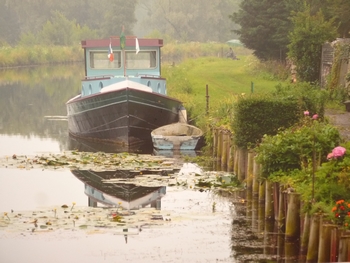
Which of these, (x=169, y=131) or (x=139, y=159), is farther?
(x=169, y=131)

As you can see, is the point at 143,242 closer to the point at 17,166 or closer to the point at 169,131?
the point at 17,166

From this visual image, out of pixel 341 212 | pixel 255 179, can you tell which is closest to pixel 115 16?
pixel 255 179

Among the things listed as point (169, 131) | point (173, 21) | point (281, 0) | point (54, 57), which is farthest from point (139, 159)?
point (173, 21)

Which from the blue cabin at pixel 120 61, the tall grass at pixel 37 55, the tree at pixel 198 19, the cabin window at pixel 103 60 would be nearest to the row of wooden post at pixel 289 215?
the blue cabin at pixel 120 61

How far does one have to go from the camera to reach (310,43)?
35344 millimetres

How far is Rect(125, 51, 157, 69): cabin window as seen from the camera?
31.5 metres

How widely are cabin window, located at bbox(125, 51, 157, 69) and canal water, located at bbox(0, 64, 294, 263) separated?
7.88m

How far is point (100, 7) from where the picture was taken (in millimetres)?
126375

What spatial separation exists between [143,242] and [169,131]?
12126 millimetres

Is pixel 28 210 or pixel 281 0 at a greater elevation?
pixel 281 0

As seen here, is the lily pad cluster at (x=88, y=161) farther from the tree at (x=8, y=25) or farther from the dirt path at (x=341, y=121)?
the tree at (x=8, y=25)

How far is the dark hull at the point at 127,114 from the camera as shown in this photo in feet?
91.6

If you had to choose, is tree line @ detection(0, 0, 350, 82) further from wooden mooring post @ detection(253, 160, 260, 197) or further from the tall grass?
wooden mooring post @ detection(253, 160, 260, 197)

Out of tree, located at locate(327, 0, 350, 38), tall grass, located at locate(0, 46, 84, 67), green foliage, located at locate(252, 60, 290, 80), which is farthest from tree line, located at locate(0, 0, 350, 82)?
tree, located at locate(327, 0, 350, 38)
